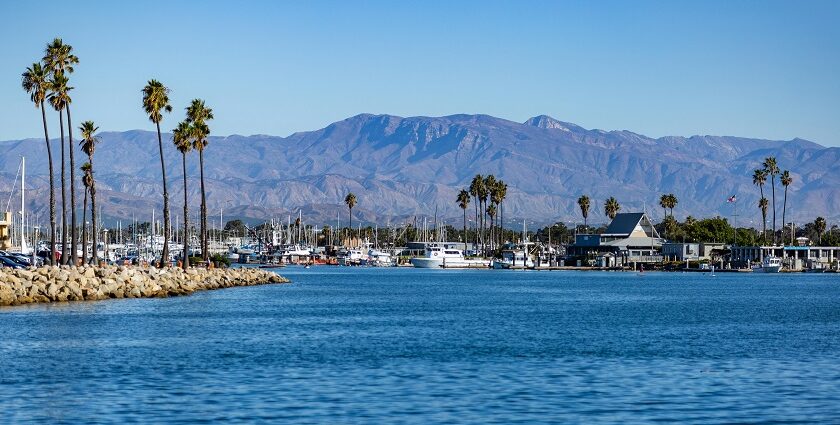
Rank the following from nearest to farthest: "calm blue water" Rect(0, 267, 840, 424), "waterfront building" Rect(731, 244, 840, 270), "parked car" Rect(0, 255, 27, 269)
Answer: "calm blue water" Rect(0, 267, 840, 424) → "parked car" Rect(0, 255, 27, 269) → "waterfront building" Rect(731, 244, 840, 270)

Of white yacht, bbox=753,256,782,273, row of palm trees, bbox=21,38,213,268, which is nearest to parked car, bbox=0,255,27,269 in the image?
row of palm trees, bbox=21,38,213,268

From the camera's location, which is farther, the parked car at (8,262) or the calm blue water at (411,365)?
the parked car at (8,262)

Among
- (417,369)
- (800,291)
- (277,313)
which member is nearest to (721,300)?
(800,291)

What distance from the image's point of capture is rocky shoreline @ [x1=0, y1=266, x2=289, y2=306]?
68.5 m

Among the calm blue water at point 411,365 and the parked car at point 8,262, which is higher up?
the parked car at point 8,262

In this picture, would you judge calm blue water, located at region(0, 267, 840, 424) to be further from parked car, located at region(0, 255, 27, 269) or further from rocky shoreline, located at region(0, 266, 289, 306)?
parked car, located at region(0, 255, 27, 269)

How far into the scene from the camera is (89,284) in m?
73.5

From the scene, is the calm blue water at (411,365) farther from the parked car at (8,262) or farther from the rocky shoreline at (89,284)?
the parked car at (8,262)

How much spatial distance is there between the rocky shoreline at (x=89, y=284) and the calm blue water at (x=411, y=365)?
3.26 meters

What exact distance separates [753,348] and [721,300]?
44308 mm

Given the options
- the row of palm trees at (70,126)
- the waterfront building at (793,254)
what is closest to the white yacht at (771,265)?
the waterfront building at (793,254)

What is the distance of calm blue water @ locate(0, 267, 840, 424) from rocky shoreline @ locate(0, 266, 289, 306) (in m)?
3.26

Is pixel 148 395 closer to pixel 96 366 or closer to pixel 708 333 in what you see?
pixel 96 366

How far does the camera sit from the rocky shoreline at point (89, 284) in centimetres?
6850
